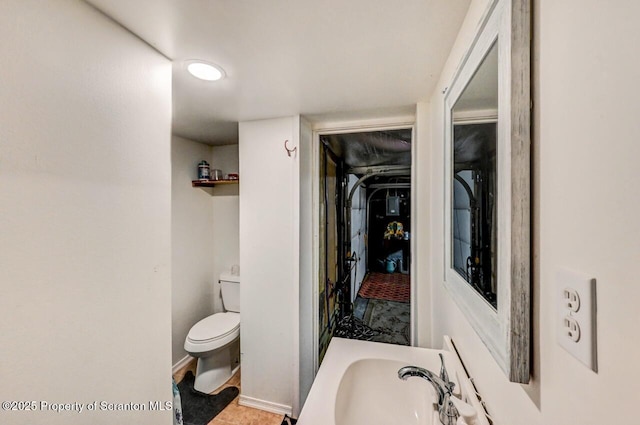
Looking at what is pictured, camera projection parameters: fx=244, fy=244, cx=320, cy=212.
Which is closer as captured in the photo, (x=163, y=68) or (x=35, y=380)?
(x=35, y=380)

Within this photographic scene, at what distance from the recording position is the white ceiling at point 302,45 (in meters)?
0.80

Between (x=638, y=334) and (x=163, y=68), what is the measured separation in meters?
1.45

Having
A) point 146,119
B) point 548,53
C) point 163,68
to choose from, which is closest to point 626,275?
point 548,53

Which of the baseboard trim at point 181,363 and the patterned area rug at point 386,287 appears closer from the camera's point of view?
the baseboard trim at point 181,363

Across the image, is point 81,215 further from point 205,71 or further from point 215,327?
point 215,327

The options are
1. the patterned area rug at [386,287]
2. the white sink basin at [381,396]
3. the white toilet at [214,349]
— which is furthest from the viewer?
the patterned area rug at [386,287]

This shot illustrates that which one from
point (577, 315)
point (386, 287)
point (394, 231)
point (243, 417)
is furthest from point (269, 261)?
point (394, 231)

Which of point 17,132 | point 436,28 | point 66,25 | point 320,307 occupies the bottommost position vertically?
point 320,307

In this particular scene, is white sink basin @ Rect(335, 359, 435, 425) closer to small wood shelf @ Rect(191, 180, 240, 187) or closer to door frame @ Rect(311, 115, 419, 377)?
door frame @ Rect(311, 115, 419, 377)

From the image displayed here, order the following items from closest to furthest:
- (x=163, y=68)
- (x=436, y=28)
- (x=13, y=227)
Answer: (x=13, y=227), (x=436, y=28), (x=163, y=68)

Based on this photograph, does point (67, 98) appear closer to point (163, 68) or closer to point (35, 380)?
point (163, 68)

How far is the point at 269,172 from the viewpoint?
175 cm

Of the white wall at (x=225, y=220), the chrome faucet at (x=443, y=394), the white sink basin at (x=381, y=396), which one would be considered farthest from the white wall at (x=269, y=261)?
the chrome faucet at (x=443, y=394)

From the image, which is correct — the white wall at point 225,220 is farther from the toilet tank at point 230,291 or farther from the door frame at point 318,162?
the door frame at point 318,162
